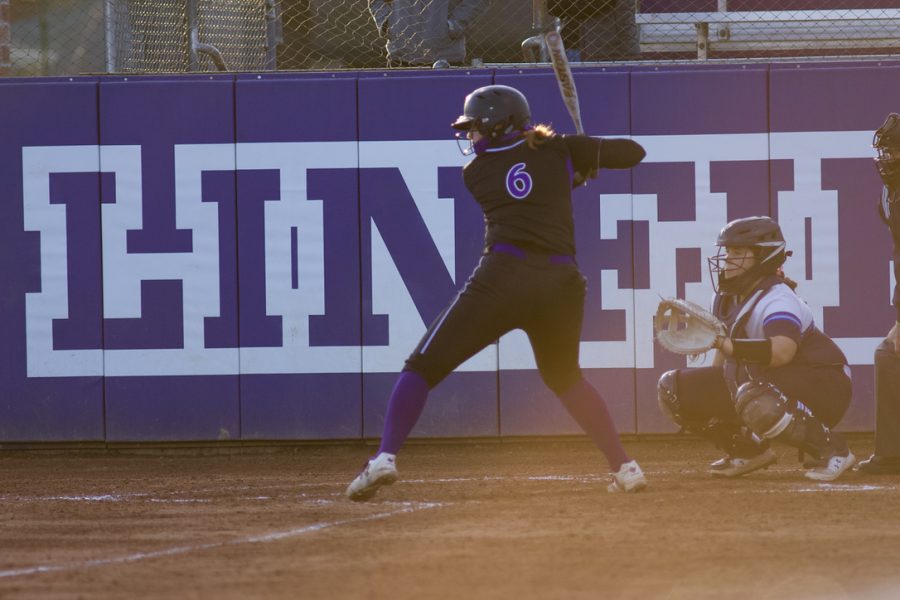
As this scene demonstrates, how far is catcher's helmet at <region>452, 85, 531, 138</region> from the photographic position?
6.11 meters

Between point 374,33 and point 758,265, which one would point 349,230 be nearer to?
point 374,33

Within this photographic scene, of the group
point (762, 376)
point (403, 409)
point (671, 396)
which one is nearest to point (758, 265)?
point (762, 376)

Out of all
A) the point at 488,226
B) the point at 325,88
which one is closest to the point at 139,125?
the point at 325,88

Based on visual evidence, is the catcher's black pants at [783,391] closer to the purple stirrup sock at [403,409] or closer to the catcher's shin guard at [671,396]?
the catcher's shin guard at [671,396]

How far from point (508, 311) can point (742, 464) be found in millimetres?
1742

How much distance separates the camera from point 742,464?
22.7 ft

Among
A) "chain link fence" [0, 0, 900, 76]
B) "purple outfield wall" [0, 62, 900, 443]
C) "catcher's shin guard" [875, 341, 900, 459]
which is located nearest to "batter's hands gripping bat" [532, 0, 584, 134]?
"catcher's shin guard" [875, 341, 900, 459]

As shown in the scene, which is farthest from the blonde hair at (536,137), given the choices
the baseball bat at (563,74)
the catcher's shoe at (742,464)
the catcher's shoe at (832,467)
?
the catcher's shoe at (832,467)

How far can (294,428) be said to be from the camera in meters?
8.92

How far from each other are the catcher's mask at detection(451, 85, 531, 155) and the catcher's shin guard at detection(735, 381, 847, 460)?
65.1 inches

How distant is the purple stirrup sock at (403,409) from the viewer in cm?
596

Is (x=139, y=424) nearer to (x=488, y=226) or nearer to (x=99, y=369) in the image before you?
(x=99, y=369)

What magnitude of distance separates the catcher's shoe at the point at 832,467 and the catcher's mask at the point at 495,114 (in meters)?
2.19

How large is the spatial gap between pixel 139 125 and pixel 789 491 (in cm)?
476
